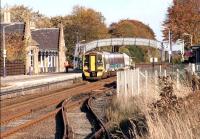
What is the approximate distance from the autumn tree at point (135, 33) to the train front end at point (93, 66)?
6337 cm

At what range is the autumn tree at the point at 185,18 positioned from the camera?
232ft

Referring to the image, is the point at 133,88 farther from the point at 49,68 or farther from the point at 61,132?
the point at 49,68

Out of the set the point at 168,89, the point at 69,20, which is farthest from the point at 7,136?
the point at 69,20

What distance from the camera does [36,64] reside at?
73.8 meters

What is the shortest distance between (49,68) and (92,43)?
15.8 meters

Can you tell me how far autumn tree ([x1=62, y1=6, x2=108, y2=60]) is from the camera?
10675cm

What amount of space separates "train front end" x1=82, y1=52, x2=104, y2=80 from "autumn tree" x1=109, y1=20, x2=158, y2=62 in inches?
2495

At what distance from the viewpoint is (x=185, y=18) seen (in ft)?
235

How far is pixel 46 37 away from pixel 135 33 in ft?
194

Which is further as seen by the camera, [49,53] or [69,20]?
[69,20]

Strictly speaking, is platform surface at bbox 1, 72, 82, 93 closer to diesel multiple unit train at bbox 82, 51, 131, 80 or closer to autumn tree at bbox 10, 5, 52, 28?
diesel multiple unit train at bbox 82, 51, 131, 80

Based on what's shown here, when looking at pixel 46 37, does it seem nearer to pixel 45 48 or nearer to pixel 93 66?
pixel 45 48

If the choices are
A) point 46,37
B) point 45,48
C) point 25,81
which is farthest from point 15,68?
point 25,81

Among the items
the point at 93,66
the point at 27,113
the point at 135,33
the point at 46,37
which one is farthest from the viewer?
the point at 135,33
